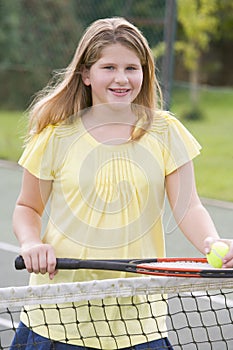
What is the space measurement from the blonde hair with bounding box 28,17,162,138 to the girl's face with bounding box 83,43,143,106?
0.02 metres

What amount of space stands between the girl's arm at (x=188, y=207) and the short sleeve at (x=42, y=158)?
→ 0.30 m

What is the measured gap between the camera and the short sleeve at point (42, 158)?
227cm

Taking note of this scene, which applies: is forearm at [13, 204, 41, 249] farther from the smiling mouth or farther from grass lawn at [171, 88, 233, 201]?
grass lawn at [171, 88, 233, 201]

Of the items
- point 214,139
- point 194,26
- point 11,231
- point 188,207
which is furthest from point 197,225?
point 194,26

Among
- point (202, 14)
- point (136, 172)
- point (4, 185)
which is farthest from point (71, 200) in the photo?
point (202, 14)

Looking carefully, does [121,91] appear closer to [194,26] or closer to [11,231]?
[11,231]

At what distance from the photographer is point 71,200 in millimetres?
2244

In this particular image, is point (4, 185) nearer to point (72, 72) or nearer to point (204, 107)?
point (72, 72)

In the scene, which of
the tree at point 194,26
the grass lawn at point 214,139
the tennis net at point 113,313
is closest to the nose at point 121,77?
the tennis net at point 113,313

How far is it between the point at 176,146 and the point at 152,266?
32cm

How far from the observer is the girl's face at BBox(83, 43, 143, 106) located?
88.0 inches

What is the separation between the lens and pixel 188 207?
2309 mm

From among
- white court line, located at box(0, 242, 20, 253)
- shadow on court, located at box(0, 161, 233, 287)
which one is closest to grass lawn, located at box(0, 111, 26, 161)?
shadow on court, located at box(0, 161, 233, 287)

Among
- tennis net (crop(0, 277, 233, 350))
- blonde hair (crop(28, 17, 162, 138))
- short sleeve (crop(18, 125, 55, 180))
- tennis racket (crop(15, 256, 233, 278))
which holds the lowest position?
tennis net (crop(0, 277, 233, 350))
